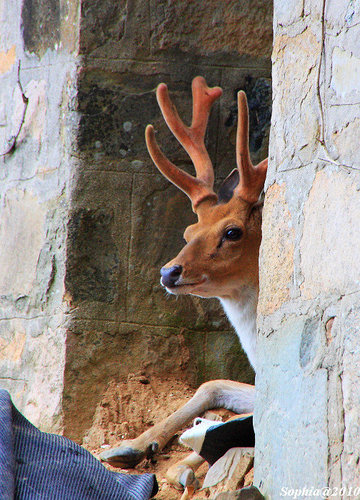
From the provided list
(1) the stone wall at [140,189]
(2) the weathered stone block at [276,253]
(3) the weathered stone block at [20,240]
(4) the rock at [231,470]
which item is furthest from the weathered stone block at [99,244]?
(2) the weathered stone block at [276,253]

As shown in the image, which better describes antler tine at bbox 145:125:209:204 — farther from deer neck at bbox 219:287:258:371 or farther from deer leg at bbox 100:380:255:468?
deer leg at bbox 100:380:255:468

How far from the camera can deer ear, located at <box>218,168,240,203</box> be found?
3648 millimetres

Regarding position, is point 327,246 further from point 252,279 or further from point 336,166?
point 252,279

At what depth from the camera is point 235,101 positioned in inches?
154

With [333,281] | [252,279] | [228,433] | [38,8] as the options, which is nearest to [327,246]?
[333,281]

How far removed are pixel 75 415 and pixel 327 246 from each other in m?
2.09

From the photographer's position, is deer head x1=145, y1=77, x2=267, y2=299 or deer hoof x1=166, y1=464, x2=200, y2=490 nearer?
deer hoof x1=166, y1=464, x2=200, y2=490

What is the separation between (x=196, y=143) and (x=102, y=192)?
526 millimetres

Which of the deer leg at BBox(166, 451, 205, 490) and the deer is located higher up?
the deer

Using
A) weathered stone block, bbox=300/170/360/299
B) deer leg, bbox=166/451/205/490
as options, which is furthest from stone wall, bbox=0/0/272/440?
weathered stone block, bbox=300/170/360/299

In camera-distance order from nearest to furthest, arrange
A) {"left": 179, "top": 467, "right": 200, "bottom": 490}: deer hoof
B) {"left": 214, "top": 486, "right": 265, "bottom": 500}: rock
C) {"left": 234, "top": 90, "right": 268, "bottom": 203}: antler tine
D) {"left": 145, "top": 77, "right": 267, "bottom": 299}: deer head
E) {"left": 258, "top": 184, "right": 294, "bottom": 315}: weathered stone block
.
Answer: {"left": 214, "top": 486, "right": 265, "bottom": 500}: rock
{"left": 258, "top": 184, "right": 294, "bottom": 315}: weathered stone block
{"left": 179, "top": 467, "right": 200, "bottom": 490}: deer hoof
{"left": 234, "top": 90, "right": 268, "bottom": 203}: antler tine
{"left": 145, "top": 77, "right": 267, "bottom": 299}: deer head

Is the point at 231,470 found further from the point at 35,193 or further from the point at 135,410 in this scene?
the point at 35,193

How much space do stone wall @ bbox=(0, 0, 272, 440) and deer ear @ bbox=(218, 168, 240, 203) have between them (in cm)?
25

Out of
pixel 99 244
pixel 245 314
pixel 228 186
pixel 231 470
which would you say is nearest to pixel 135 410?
pixel 245 314
